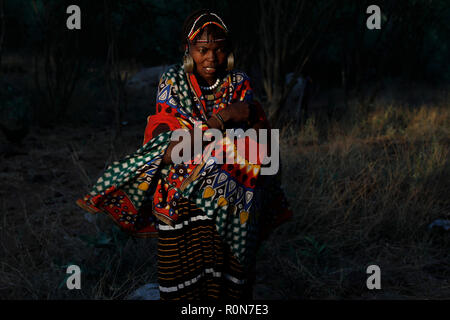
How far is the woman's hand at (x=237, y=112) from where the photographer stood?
1.67 meters

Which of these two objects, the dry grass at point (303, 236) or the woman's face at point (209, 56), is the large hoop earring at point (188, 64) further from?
the dry grass at point (303, 236)

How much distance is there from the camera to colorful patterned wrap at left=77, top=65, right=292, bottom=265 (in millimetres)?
1705

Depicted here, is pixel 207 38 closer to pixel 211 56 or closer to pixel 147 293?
pixel 211 56

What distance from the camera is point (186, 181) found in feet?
5.65

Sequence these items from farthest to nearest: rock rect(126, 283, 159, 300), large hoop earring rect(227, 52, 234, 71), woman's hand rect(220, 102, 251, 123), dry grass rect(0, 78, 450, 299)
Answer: dry grass rect(0, 78, 450, 299), rock rect(126, 283, 159, 300), large hoop earring rect(227, 52, 234, 71), woman's hand rect(220, 102, 251, 123)

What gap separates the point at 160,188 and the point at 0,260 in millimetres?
1859

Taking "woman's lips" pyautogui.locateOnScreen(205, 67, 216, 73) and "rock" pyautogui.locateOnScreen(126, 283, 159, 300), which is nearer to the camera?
"woman's lips" pyautogui.locateOnScreen(205, 67, 216, 73)

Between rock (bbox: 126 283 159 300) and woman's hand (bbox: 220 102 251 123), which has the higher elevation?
woman's hand (bbox: 220 102 251 123)

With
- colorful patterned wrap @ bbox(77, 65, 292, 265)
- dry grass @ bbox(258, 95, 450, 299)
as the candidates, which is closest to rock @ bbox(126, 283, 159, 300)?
colorful patterned wrap @ bbox(77, 65, 292, 265)

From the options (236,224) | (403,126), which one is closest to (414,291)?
(236,224)

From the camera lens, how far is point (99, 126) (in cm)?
692

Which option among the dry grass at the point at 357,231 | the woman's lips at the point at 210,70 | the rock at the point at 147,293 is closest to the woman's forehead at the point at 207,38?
the woman's lips at the point at 210,70

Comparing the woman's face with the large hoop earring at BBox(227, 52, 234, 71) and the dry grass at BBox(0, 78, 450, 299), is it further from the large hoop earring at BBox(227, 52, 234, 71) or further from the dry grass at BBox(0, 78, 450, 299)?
the dry grass at BBox(0, 78, 450, 299)
